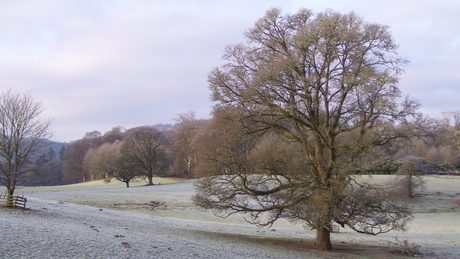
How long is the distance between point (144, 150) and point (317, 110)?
162ft

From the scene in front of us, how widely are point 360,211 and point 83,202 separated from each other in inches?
1095

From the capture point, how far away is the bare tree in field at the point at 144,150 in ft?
194

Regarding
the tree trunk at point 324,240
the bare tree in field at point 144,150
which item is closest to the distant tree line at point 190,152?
the bare tree in field at point 144,150

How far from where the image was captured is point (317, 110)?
15125 millimetres

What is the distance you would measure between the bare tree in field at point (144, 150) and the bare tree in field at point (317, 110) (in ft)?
147

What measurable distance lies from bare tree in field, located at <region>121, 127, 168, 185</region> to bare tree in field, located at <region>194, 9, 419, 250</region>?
44.8 meters

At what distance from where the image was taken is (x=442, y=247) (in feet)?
62.5

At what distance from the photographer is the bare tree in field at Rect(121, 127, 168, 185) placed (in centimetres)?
5906

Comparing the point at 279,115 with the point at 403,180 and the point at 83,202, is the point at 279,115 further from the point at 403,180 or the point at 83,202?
the point at 403,180

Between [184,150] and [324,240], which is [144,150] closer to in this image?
[184,150]

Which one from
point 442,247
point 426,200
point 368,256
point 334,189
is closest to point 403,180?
point 426,200

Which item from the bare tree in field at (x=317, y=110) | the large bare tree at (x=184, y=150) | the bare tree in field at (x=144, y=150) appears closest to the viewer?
the bare tree in field at (x=317, y=110)

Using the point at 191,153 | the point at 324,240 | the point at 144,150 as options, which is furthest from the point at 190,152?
the point at 324,240

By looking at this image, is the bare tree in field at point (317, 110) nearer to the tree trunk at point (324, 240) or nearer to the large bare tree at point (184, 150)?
the tree trunk at point (324, 240)
